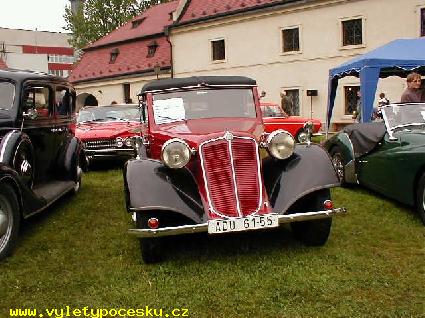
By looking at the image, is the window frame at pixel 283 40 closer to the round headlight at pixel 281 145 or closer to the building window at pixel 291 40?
the building window at pixel 291 40

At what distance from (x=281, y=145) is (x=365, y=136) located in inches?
104

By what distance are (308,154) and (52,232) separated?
300cm

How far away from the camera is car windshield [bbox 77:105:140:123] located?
11.4 meters

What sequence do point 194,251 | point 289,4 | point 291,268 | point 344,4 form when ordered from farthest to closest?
point 289,4, point 344,4, point 194,251, point 291,268

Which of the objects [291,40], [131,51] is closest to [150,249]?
[291,40]

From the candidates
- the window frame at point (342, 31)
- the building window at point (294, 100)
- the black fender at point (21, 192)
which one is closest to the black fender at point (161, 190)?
the black fender at point (21, 192)

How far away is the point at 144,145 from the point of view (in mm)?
5727

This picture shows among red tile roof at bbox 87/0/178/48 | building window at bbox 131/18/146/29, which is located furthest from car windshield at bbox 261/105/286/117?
building window at bbox 131/18/146/29

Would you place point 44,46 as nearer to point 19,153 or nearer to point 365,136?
point 19,153

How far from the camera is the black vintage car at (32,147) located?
457 cm

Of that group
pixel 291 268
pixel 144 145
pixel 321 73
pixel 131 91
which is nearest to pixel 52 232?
pixel 144 145

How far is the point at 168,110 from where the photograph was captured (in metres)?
5.45

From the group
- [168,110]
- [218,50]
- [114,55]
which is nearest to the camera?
[168,110]

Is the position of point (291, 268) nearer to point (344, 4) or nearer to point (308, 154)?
point (308, 154)
